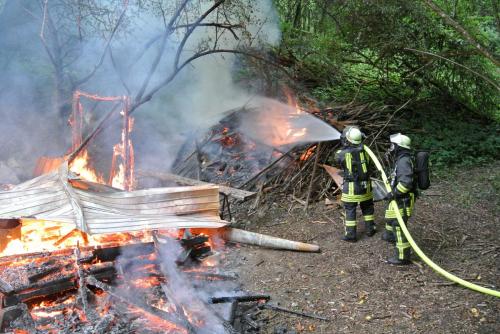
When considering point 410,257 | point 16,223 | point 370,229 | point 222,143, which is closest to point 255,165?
point 222,143

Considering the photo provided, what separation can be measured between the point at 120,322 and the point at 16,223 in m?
2.63

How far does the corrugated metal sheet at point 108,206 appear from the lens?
20.6 feet

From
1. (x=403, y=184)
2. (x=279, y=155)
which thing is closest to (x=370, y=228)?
(x=403, y=184)

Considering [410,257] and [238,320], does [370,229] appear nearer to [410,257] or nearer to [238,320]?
[410,257]

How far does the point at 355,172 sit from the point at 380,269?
1.76 meters

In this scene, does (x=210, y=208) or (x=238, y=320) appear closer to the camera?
(x=238, y=320)

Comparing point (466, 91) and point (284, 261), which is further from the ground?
point (466, 91)

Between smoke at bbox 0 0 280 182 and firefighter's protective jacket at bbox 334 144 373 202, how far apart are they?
505 cm

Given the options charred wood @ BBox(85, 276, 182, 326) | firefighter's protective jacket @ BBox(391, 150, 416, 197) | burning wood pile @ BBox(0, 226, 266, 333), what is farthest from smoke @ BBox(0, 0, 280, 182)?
charred wood @ BBox(85, 276, 182, 326)

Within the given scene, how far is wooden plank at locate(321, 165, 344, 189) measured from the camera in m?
9.19

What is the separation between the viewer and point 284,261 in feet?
23.5

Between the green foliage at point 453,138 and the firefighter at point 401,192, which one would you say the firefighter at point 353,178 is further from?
the green foliage at point 453,138

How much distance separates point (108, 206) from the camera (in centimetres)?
682

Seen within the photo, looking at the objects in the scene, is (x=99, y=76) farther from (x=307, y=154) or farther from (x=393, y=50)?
(x=393, y=50)
